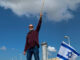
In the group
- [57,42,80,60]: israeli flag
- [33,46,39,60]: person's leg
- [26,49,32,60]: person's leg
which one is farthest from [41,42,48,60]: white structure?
[57,42,80,60]: israeli flag

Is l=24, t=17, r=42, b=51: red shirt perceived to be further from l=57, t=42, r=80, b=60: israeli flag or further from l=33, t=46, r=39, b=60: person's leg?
l=57, t=42, r=80, b=60: israeli flag

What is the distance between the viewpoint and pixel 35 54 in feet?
25.9

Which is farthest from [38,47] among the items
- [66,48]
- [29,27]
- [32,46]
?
[66,48]

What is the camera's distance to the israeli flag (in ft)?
21.9

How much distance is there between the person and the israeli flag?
1.26 metres

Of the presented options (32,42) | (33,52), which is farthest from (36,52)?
(32,42)

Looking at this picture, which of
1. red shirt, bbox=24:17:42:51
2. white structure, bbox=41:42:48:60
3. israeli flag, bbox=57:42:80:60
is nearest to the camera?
israeli flag, bbox=57:42:80:60

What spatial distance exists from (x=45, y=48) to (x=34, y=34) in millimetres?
644

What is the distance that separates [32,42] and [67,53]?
1662mm

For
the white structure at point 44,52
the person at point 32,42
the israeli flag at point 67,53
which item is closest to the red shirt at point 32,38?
the person at point 32,42

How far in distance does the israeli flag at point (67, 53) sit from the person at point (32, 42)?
4.12ft

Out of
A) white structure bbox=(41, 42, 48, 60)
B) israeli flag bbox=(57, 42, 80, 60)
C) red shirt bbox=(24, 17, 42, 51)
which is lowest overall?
israeli flag bbox=(57, 42, 80, 60)

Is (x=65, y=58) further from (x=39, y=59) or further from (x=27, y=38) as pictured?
(x=27, y=38)

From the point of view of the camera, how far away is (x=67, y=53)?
22.3 ft
